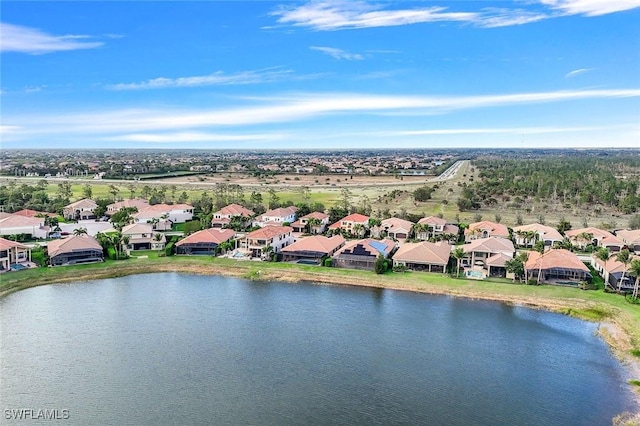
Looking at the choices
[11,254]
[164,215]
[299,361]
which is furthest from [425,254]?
[11,254]

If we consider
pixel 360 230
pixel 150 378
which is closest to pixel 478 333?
pixel 150 378

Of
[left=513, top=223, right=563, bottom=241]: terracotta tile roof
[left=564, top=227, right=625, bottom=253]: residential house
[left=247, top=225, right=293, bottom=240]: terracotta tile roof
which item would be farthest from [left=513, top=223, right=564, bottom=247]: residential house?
[left=247, top=225, right=293, bottom=240]: terracotta tile roof

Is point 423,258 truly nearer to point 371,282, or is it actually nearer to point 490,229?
point 371,282

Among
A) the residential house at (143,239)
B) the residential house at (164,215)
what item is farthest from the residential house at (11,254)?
the residential house at (164,215)

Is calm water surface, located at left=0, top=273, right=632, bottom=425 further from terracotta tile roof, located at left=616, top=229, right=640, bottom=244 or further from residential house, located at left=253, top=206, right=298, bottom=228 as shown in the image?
residential house, located at left=253, top=206, right=298, bottom=228

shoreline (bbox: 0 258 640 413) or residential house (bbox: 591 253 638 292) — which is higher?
residential house (bbox: 591 253 638 292)

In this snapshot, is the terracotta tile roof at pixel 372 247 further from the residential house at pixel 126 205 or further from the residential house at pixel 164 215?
the residential house at pixel 126 205
